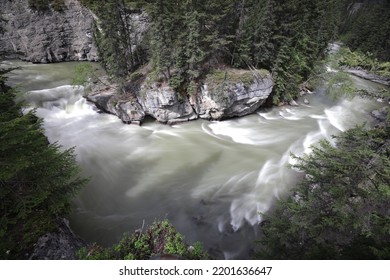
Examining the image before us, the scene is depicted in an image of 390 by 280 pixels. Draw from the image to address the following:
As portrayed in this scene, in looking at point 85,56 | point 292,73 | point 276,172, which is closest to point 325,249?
point 276,172

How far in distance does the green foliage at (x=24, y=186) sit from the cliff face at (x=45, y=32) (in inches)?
1312

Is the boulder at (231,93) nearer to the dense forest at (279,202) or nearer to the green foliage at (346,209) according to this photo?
the dense forest at (279,202)

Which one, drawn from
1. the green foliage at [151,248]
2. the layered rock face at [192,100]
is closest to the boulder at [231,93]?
the layered rock face at [192,100]

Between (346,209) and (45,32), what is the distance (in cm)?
4407

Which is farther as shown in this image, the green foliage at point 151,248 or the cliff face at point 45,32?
the cliff face at point 45,32

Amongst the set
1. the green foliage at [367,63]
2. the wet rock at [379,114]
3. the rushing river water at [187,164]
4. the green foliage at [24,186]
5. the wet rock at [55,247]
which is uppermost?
the green foliage at [367,63]

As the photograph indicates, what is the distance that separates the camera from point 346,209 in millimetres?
7734

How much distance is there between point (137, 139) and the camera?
20031 mm

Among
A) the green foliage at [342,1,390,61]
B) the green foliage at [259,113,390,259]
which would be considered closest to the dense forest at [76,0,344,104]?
the green foliage at [259,113,390,259]

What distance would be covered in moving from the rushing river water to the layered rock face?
965 millimetres

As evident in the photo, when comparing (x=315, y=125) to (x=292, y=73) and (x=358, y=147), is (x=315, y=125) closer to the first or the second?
(x=292, y=73)

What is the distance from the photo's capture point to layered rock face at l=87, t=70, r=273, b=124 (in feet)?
68.4

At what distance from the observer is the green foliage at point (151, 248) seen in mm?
5773

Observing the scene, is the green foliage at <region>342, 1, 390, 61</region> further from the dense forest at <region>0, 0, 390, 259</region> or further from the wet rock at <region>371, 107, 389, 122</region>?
the dense forest at <region>0, 0, 390, 259</region>
